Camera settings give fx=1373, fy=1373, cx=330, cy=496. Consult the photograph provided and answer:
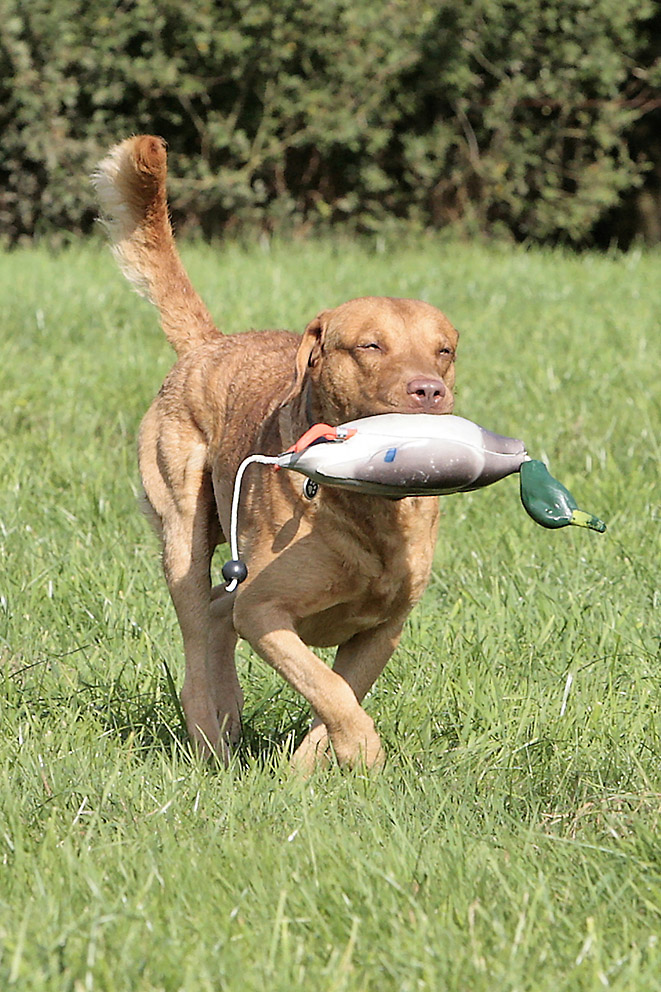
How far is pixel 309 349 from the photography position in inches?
159

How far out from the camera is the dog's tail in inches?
194

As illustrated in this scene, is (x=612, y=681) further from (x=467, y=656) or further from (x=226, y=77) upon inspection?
(x=226, y=77)

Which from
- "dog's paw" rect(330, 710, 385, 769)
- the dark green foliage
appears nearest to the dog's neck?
"dog's paw" rect(330, 710, 385, 769)

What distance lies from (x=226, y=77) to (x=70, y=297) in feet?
13.4

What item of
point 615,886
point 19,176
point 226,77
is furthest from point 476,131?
point 615,886

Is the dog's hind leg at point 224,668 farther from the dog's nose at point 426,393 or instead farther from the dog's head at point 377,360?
the dog's nose at point 426,393

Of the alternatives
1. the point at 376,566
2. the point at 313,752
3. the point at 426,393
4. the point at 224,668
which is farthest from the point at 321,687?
the point at 224,668

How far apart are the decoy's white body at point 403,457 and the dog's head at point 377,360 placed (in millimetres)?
149

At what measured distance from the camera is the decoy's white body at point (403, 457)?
3389 mm

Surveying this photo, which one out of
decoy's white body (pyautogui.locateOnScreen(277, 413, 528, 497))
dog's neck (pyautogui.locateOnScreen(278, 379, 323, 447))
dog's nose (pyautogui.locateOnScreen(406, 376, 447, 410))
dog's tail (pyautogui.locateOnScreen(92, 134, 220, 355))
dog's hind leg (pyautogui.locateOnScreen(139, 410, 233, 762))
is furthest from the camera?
dog's tail (pyautogui.locateOnScreen(92, 134, 220, 355))

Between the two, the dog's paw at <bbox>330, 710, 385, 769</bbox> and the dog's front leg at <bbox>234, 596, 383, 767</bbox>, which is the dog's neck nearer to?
the dog's front leg at <bbox>234, 596, 383, 767</bbox>

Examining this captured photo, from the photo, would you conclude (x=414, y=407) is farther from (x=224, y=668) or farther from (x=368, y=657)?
(x=224, y=668)

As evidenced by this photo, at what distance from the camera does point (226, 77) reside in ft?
40.5

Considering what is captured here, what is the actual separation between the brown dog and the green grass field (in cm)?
17
